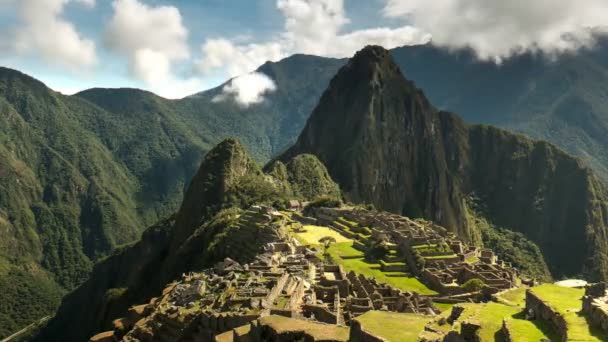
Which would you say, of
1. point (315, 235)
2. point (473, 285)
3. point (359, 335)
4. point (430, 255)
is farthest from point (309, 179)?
point (359, 335)

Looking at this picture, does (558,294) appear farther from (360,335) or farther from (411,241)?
(411,241)

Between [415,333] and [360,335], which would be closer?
[360,335]

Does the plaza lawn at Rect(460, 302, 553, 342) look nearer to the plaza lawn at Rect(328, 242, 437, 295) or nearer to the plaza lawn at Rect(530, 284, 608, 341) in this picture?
the plaza lawn at Rect(530, 284, 608, 341)

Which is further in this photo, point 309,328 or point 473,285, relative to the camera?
point 473,285

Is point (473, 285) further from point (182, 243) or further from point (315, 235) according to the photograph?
point (182, 243)

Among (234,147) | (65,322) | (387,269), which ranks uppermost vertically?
(234,147)

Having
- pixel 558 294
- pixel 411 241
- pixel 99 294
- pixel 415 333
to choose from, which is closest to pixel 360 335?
pixel 415 333
